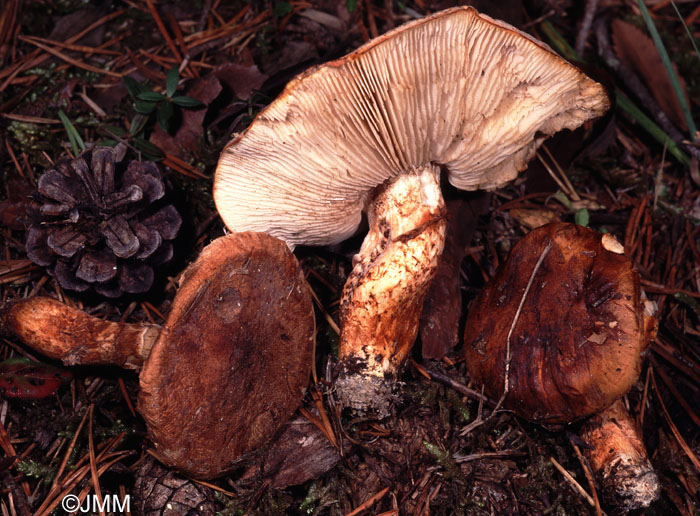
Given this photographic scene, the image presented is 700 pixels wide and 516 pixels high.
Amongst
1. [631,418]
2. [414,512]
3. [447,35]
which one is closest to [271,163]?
[447,35]

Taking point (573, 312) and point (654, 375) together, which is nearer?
point (573, 312)

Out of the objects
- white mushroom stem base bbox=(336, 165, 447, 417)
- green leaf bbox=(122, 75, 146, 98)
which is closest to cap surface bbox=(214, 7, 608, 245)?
white mushroom stem base bbox=(336, 165, 447, 417)

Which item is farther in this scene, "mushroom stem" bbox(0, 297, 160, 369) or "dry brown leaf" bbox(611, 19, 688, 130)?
"dry brown leaf" bbox(611, 19, 688, 130)

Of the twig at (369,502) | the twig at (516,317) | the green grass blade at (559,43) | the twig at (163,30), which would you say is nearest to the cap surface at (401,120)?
the twig at (516,317)

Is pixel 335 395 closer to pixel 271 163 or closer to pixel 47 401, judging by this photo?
pixel 271 163

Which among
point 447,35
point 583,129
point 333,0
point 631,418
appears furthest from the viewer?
point 333,0

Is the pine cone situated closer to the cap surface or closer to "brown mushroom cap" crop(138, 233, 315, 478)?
the cap surface

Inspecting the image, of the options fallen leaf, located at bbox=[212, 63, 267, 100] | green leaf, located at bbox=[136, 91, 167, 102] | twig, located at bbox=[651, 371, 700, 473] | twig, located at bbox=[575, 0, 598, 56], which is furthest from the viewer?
twig, located at bbox=[575, 0, 598, 56]
